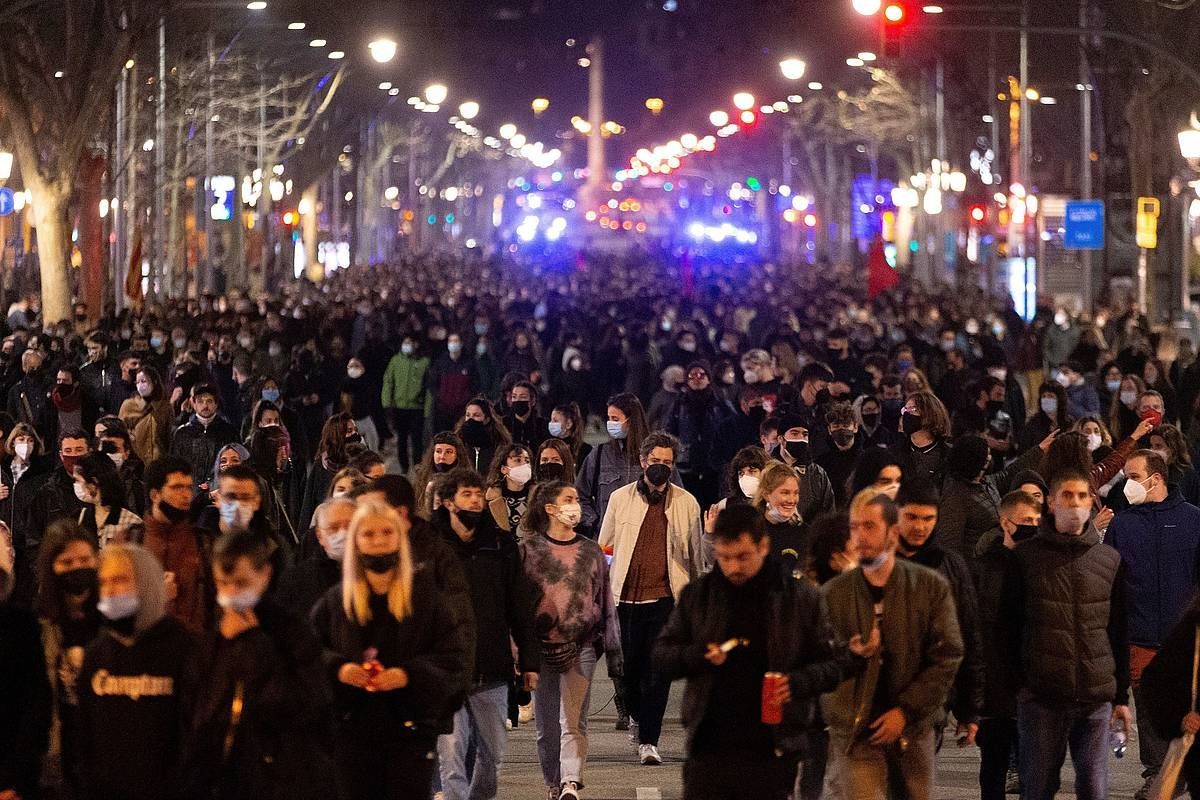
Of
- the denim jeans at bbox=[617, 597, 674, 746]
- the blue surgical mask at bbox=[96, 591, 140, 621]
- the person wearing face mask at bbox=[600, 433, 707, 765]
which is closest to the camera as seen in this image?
the blue surgical mask at bbox=[96, 591, 140, 621]

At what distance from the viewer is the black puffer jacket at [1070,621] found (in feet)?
31.5

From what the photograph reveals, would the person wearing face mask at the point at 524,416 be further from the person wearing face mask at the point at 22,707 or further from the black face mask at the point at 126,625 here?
the black face mask at the point at 126,625

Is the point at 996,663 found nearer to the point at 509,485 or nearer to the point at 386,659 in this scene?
the point at 386,659

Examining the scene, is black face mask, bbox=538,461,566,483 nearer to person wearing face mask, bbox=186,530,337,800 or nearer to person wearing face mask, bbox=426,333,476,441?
person wearing face mask, bbox=186,530,337,800

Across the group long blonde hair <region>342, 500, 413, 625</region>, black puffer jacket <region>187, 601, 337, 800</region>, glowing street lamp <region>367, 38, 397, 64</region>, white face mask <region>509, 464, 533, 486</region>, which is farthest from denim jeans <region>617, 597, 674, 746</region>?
glowing street lamp <region>367, 38, 397, 64</region>

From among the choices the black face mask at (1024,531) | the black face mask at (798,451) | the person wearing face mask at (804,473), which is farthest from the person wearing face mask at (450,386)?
the black face mask at (1024,531)

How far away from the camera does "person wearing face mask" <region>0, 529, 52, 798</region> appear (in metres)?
7.82

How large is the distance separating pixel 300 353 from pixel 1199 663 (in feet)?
55.2

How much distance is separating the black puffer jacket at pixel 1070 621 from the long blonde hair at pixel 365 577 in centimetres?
261

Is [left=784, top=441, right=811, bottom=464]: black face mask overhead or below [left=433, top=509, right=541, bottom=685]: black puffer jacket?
overhead

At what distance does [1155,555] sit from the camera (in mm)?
11703

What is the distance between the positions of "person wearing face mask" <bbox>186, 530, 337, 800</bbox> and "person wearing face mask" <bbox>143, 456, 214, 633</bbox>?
72.8 inches

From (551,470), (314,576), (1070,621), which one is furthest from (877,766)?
(551,470)

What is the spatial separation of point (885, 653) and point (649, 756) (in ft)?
12.4
